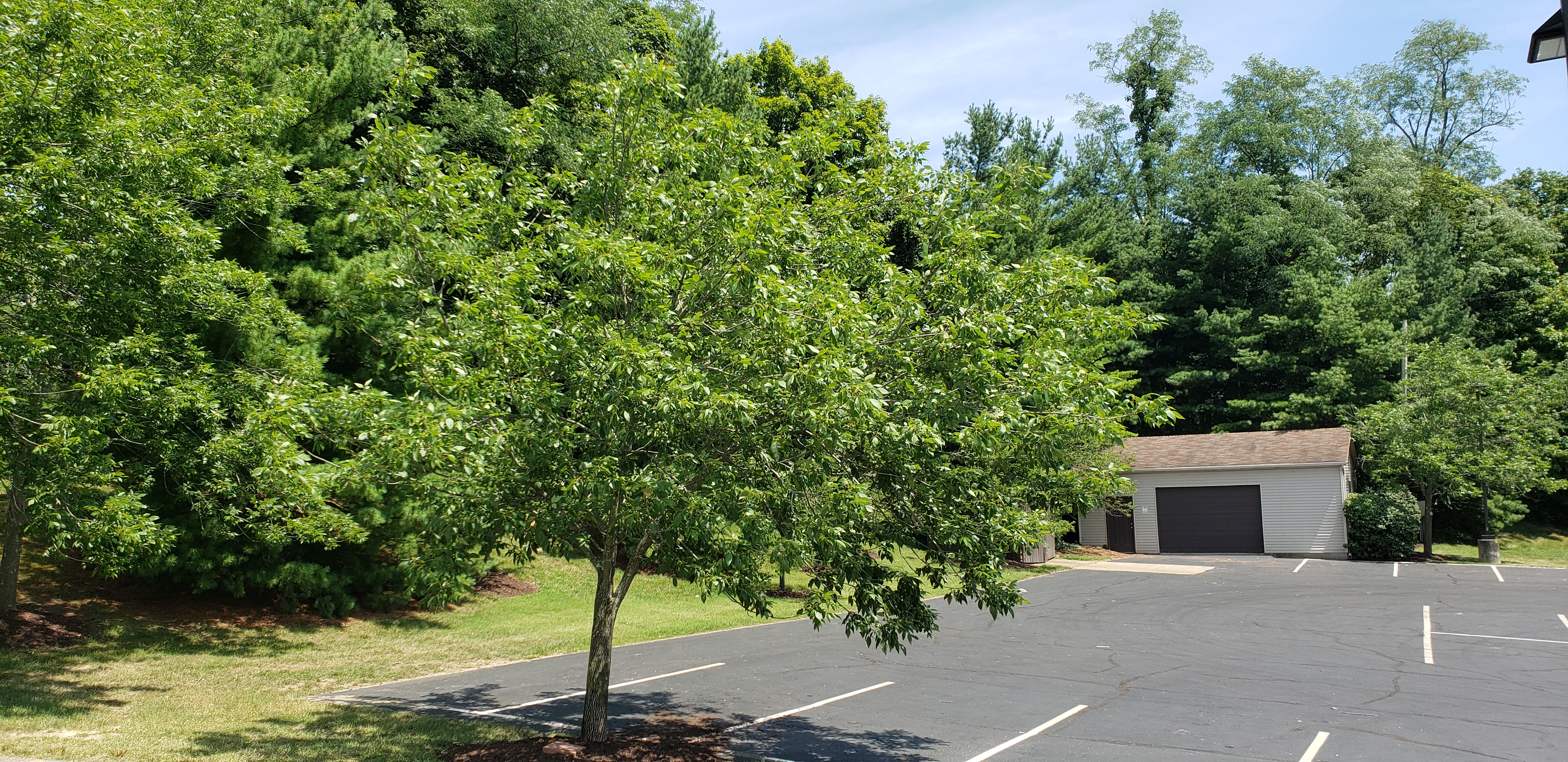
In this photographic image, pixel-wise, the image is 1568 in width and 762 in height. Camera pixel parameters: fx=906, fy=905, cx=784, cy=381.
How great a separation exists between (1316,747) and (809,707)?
5.14 metres

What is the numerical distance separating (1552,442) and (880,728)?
40.3 m

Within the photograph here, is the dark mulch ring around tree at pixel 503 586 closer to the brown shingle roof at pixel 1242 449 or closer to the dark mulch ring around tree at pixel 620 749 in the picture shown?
the dark mulch ring around tree at pixel 620 749

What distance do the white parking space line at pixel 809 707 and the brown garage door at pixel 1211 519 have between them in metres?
24.6

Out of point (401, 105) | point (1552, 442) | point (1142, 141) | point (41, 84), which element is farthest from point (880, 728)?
point (1142, 141)

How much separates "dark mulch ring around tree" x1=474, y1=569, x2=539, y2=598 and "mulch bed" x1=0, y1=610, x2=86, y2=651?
743 cm

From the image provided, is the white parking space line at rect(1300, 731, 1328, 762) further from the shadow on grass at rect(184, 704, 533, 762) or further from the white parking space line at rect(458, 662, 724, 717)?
the shadow on grass at rect(184, 704, 533, 762)

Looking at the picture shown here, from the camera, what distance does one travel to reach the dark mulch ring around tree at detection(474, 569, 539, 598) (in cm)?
2016

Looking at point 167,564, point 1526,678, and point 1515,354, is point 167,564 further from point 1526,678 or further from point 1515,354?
point 1515,354

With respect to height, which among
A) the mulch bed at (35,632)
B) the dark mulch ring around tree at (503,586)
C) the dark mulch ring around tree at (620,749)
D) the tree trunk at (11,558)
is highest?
the tree trunk at (11,558)

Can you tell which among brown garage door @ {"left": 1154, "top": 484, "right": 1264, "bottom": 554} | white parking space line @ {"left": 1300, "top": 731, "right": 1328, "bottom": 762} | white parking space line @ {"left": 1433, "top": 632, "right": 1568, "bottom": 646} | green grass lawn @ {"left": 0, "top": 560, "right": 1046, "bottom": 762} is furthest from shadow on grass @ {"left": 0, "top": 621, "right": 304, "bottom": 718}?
brown garage door @ {"left": 1154, "top": 484, "right": 1264, "bottom": 554}

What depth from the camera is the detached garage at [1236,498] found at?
3019 cm

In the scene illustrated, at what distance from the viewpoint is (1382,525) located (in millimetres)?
28484

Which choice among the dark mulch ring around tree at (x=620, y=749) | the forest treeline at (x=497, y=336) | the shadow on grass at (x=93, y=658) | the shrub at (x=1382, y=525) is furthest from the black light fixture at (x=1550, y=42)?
the shrub at (x=1382, y=525)

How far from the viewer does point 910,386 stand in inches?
266
